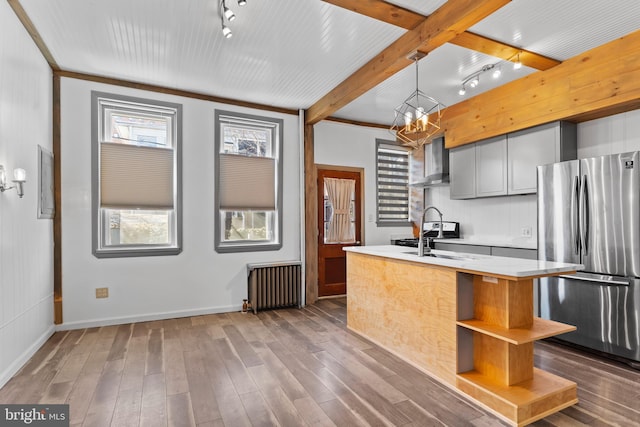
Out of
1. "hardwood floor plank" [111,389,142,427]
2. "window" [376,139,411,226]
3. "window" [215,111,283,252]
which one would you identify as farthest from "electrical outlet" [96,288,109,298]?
"window" [376,139,411,226]

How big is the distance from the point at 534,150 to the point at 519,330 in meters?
2.47

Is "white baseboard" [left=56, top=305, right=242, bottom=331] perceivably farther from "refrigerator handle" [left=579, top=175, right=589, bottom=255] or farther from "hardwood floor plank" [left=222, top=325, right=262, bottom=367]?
"refrigerator handle" [left=579, top=175, right=589, bottom=255]

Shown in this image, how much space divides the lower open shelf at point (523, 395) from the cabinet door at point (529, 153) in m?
2.34

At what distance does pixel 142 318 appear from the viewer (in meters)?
4.13

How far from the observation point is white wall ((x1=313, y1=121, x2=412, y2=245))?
5.41 metres

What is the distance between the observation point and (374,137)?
5840 mm

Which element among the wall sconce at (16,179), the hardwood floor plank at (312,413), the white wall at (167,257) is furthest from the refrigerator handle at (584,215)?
the wall sconce at (16,179)

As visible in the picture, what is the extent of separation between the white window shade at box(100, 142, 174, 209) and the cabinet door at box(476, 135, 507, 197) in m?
4.05

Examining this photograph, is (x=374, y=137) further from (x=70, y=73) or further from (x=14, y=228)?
(x=14, y=228)

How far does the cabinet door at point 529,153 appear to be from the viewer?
3705 millimetres

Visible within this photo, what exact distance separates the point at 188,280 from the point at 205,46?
2787 millimetres

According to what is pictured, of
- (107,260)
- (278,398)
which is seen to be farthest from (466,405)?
(107,260)

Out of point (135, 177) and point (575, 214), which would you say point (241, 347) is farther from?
point (575, 214)

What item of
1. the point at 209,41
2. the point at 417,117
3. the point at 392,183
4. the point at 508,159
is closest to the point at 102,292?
the point at 209,41
